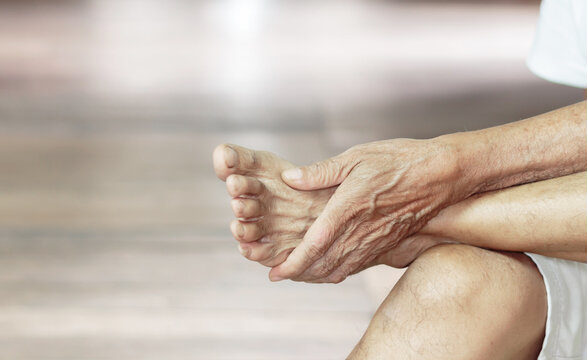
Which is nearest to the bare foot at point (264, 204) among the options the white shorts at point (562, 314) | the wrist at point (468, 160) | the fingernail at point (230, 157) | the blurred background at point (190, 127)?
the fingernail at point (230, 157)

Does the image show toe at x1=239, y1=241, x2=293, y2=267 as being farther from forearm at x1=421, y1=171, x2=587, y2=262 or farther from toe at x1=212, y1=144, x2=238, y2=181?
forearm at x1=421, y1=171, x2=587, y2=262

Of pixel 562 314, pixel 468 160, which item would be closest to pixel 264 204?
pixel 468 160

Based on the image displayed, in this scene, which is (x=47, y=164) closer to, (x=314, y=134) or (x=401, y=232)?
(x=314, y=134)

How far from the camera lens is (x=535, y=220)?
94 centimetres

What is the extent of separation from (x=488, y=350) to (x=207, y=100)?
2.51 meters

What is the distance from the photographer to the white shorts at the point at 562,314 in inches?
36.0

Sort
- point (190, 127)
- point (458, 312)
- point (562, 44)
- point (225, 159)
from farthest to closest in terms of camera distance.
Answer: point (190, 127)
point (562, 44)
point (225, 159)
point (458, 312)

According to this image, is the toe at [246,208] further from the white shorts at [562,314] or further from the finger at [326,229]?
the white shorts at [562,314]

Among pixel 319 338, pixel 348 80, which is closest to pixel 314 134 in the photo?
pixel 348 80

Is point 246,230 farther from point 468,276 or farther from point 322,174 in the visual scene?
point 468,276

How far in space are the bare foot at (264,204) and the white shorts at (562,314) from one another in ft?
0.98

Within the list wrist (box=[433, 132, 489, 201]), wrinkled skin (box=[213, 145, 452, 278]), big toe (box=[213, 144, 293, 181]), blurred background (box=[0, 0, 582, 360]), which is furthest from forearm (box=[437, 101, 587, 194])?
blurred background (box=[0, 0, 582, 360])

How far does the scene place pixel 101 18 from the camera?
472cm

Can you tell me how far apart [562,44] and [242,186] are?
2.09 feet
